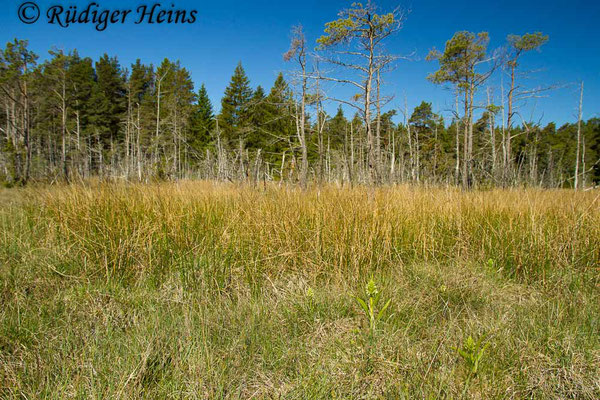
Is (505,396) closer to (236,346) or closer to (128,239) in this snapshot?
(236,346)

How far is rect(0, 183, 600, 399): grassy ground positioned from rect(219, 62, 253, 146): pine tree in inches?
1140

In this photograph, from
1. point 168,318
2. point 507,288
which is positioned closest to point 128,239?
point 168,318

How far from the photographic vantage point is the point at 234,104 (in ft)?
105

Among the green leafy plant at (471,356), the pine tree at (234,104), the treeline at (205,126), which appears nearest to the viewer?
the green leafy plant at (471,356)

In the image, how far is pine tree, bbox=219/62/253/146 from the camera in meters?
31.0

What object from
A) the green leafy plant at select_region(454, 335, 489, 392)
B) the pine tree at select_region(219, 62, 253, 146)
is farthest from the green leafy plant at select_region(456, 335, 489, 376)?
the pine tree at select_region(219, 62, 253, 146)

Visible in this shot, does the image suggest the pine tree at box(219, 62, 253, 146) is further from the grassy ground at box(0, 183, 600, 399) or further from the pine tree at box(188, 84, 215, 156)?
the grassy ground at box(0, 183, 600, 399)

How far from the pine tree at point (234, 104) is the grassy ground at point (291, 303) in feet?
95.0

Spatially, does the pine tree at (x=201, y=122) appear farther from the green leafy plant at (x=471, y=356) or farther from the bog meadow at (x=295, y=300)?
the green leafy plant at (x=471, y=356)

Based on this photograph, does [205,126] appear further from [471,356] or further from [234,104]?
[471,356]

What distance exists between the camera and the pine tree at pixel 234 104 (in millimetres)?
30953

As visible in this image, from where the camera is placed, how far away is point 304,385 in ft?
3.82

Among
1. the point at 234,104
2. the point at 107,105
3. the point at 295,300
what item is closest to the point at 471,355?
the point at 295,300

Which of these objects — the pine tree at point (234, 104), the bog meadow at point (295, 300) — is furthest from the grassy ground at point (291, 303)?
the pine tree at point (234, 104)
